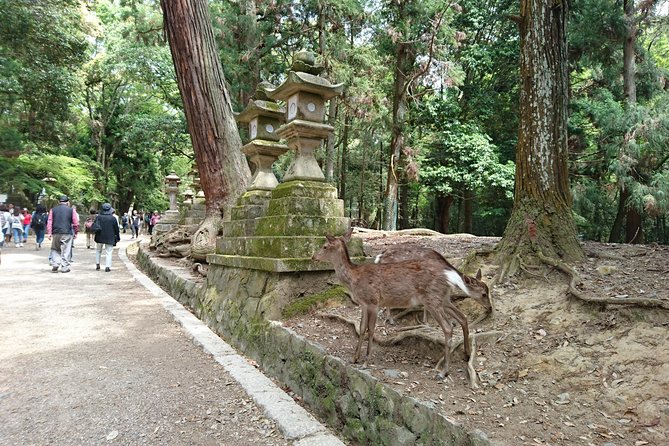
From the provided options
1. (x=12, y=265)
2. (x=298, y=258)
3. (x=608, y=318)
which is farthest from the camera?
(x=12, y=265)

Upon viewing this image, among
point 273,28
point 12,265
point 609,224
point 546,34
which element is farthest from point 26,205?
point 609,224

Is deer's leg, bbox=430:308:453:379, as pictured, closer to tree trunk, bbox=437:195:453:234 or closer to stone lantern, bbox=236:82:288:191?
stone lantern, bbox=236:82:288:191

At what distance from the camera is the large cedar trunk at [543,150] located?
4.68 metres

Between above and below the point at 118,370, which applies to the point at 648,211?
above

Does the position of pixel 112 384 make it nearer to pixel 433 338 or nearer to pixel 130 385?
pixel 130 385

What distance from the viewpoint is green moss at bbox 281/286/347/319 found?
465 centimetres

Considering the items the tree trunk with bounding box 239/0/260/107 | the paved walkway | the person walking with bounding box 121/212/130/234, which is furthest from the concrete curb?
the person walking with bounding box 121/212/130/234

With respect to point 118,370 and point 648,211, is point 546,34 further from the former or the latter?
point 648,211

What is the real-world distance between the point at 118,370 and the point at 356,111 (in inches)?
502

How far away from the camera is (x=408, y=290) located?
3.16 m

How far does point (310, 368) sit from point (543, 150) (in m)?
3.50

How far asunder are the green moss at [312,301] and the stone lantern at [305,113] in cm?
142

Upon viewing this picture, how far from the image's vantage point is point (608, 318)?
129 inches

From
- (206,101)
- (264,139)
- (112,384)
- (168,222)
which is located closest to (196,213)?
(168,222)
